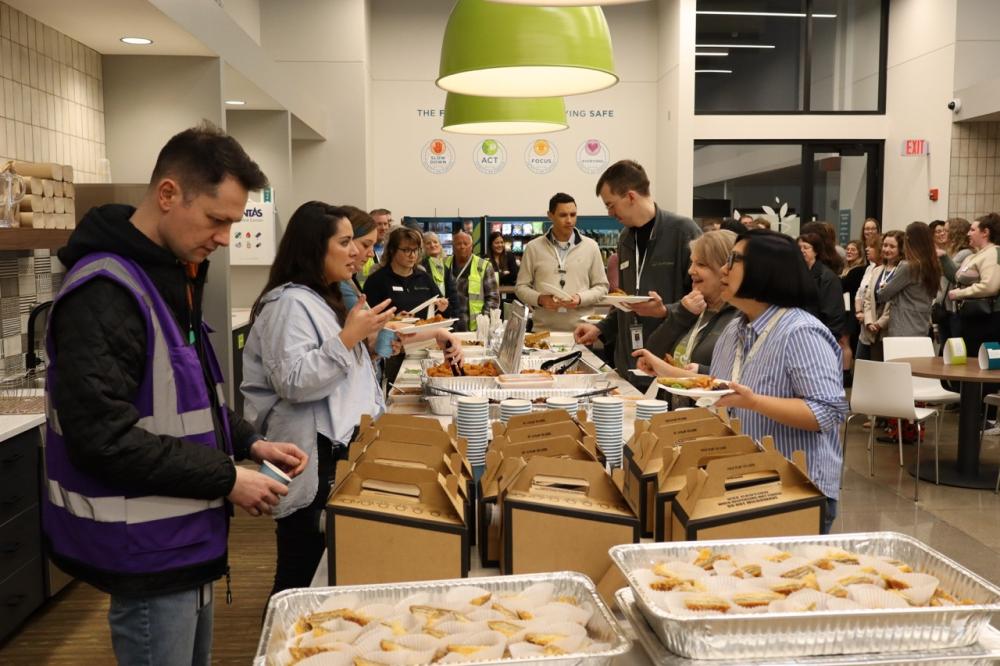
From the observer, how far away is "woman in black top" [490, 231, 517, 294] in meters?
10.7

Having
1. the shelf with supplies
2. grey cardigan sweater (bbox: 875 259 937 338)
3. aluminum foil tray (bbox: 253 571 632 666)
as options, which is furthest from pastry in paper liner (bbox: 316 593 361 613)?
grey cardigan sweater (bbox: 875 259 937 338)

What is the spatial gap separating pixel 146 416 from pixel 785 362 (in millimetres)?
1707

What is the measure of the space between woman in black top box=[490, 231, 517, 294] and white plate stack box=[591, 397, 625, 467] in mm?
8074

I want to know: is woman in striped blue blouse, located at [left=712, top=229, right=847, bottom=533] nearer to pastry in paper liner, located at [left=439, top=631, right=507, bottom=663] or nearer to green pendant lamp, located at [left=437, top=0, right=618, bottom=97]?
green pendant lamp, located at [left=437, top=0, right=618, bottom=97]

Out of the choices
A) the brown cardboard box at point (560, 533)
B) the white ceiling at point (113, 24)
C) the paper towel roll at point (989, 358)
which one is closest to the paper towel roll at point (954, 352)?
the paper towel roll at point (989, 358)

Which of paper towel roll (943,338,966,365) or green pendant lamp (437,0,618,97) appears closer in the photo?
green pendant lamp (437,0,618,97)

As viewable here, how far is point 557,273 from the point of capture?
6.50 meters

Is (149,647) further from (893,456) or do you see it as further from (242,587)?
(893,456)

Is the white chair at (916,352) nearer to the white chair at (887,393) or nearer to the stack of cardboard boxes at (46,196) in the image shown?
the white chair at (887,393)

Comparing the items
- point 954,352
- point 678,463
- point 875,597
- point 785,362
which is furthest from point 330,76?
point 875,597

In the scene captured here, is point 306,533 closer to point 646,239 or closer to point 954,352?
point 646,239

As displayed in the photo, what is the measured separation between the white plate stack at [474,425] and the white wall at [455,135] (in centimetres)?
996

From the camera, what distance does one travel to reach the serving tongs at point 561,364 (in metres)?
3.95

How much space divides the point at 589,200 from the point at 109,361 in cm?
1104
